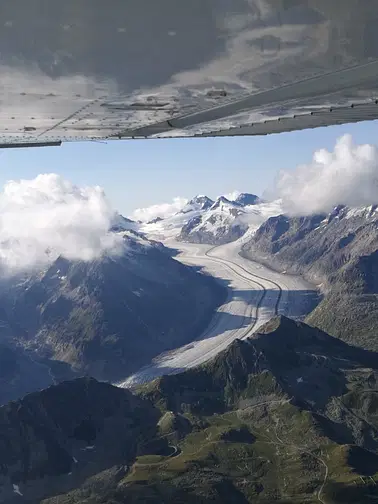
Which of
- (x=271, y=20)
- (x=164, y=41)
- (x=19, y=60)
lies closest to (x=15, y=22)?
(x=19, y=60)

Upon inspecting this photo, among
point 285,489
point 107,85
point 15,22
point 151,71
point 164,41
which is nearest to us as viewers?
point 15,22

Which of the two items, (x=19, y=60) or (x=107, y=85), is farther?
(x=107, y=85)

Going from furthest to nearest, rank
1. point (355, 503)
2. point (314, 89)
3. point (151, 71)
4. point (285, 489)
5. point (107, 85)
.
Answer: point (285, 489) → point (355, 503) → point (314, 89) → point (107, 85) → point (151, 71)

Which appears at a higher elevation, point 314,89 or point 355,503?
point 314,89

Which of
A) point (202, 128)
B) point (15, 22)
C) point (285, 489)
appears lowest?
point (285, 489)

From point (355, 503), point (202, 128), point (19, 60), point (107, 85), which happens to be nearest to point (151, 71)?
point (107, 85)

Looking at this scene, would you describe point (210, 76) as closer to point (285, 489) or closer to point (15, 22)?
point (15, 22)
